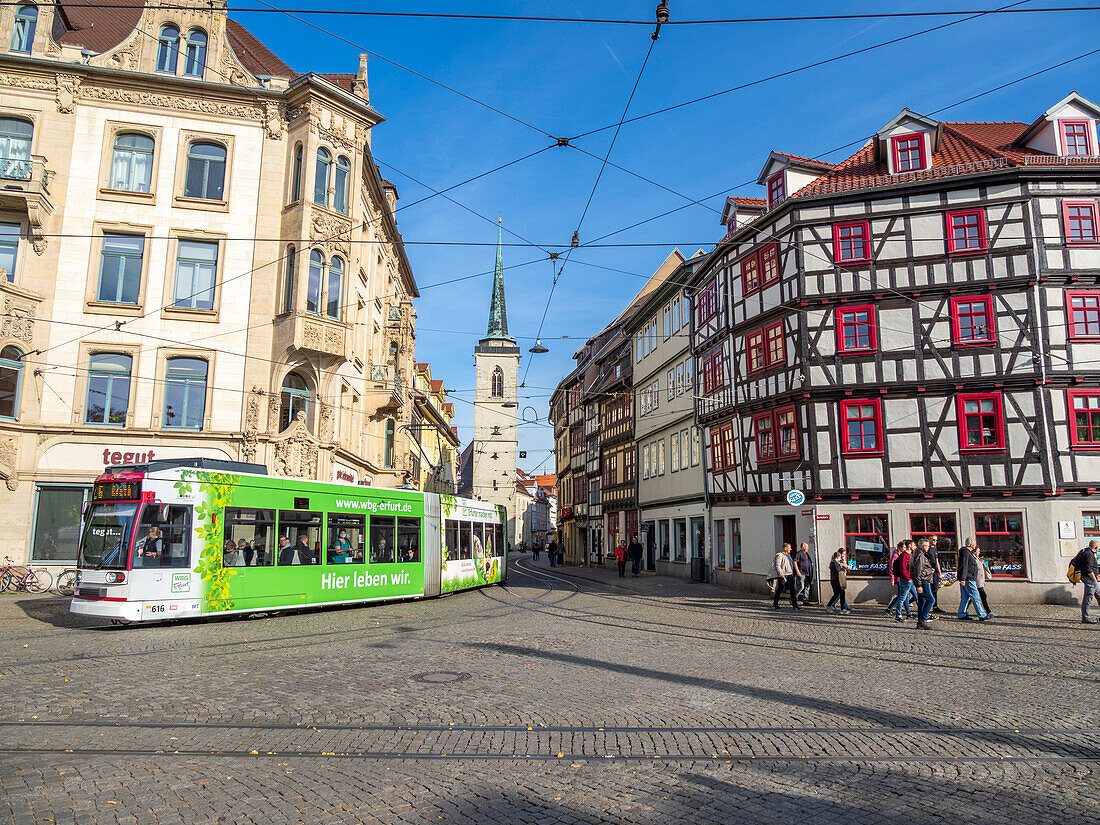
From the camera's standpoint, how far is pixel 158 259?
2569 cm

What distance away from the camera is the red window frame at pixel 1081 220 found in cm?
2269

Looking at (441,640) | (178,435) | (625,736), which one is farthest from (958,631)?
(178,435)

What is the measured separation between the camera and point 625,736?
23.8ft

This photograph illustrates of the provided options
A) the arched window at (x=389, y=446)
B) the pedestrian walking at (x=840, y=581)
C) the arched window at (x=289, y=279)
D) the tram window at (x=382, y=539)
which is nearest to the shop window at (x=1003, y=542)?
the pedestrian walking at (x=840, y=581)

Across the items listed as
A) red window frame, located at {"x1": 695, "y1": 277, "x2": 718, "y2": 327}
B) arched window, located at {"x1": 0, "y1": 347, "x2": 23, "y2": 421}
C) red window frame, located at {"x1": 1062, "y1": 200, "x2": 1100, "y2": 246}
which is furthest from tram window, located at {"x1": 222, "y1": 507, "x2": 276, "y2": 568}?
red window frame, located at {"x1": 1062, "y1": 200, "x2": 1100, "y2": 246}

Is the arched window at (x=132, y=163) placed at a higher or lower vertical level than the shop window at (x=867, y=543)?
higher

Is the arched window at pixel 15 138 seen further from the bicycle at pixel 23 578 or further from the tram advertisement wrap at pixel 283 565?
the tram advertisement wrap at pixel 283 565

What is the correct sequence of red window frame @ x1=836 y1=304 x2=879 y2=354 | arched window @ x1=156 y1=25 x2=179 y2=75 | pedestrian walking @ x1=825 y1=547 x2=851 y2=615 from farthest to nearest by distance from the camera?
arched window @ x1=156 y1=25 x2=179 y2=75 < red window frame @ x1=836 y1=304 x2=879 y2=354 < pedestrian walking @ x1=825 y1=547 x2=851 y2=615

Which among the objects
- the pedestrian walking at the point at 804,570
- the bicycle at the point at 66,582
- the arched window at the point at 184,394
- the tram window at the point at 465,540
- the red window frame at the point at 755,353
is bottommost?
the bicycle at the point at 66,582

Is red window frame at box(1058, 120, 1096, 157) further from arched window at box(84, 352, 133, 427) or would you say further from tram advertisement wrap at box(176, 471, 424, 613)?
arched window at box(84, 352, 133, 427)

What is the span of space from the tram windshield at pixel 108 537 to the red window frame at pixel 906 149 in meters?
23.0

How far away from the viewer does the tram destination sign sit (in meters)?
15.1

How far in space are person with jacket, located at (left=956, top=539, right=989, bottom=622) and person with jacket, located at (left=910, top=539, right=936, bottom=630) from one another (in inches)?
25.3

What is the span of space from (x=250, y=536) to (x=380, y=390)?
1909 centimetres
